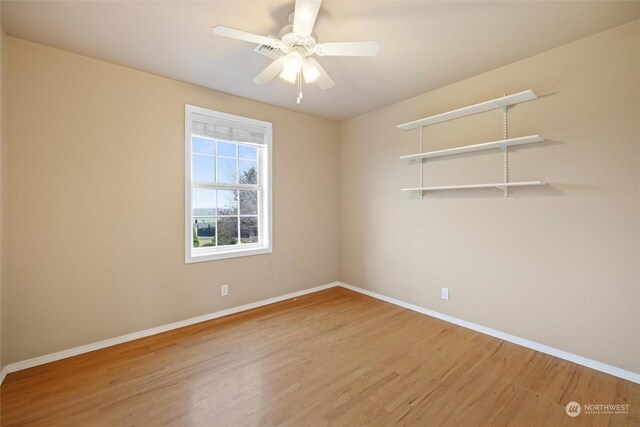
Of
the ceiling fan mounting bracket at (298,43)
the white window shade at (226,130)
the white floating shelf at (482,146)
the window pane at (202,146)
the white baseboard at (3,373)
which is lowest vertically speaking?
the white baseboard at (3,373)

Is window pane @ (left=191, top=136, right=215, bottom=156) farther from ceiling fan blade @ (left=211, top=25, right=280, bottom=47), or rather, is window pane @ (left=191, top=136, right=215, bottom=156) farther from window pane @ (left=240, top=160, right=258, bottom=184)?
ceiling fan blade @ (left=211, top=25, right=280, bottom=47)

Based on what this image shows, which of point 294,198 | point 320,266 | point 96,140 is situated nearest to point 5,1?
point 96,140

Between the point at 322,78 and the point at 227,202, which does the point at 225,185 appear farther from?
the point at 322,78

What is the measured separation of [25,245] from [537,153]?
4.33m

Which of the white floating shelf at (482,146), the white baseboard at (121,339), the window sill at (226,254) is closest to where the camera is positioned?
the white baseboard at (121,339)

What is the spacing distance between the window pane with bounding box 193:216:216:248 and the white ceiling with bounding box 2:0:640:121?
1.52 meters

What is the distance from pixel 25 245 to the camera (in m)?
2.19

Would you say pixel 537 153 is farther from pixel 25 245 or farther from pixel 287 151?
pixel 25 245

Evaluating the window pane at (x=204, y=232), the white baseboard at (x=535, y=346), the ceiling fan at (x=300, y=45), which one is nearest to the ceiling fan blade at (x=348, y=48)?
the ceiling fan at (x=300, y=45)

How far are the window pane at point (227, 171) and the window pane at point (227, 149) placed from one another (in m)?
0.06

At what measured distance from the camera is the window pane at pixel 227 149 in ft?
10.8

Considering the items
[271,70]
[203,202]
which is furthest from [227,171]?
[271,70]

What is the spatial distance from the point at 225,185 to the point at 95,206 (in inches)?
48.6

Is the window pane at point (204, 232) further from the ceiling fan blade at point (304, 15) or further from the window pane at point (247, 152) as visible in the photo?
the ceiling fan blade at point (304, 15)
